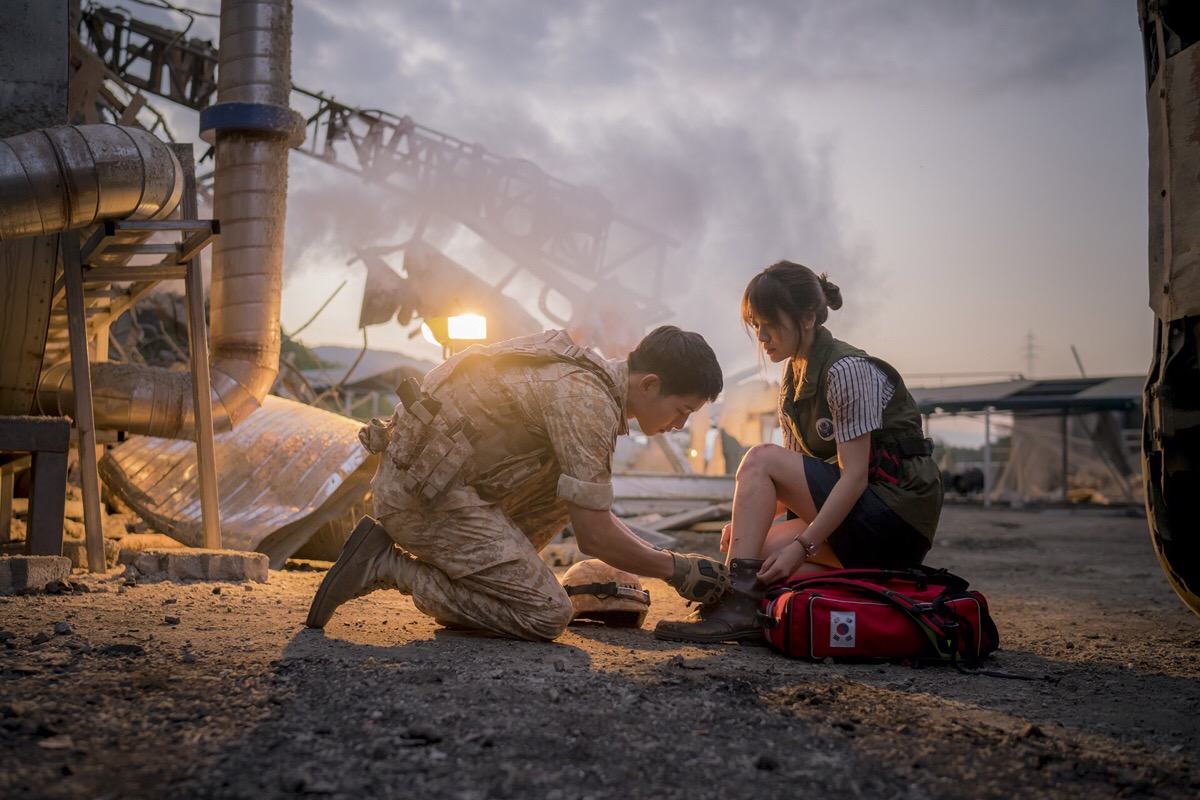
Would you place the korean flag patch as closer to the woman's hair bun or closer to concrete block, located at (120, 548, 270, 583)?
the woman's hair bun

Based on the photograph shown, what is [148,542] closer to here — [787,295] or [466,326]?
[466,326]

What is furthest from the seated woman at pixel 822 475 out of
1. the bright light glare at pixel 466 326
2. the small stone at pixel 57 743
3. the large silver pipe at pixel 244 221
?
the bright light glare at pixel 466 326

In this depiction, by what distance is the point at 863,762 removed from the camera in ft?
6.33

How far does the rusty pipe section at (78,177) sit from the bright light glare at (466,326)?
10.8 ft

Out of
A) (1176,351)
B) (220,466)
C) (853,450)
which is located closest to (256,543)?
(220,466)

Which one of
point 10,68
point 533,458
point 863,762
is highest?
point 10,68

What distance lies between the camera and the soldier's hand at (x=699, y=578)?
3.22 metres

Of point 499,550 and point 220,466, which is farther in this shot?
point 220,466

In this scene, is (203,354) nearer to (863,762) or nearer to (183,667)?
(183,667)

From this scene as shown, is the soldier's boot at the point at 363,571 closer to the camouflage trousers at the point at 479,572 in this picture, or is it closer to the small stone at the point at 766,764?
the camouflage trousers at the point at 479,572

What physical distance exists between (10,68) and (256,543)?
9.76ft

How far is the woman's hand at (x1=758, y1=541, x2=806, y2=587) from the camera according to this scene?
3.32 m

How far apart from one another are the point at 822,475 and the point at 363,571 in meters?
1.76

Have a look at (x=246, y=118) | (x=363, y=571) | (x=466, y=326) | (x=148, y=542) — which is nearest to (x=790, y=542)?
(x=363, y=571)
